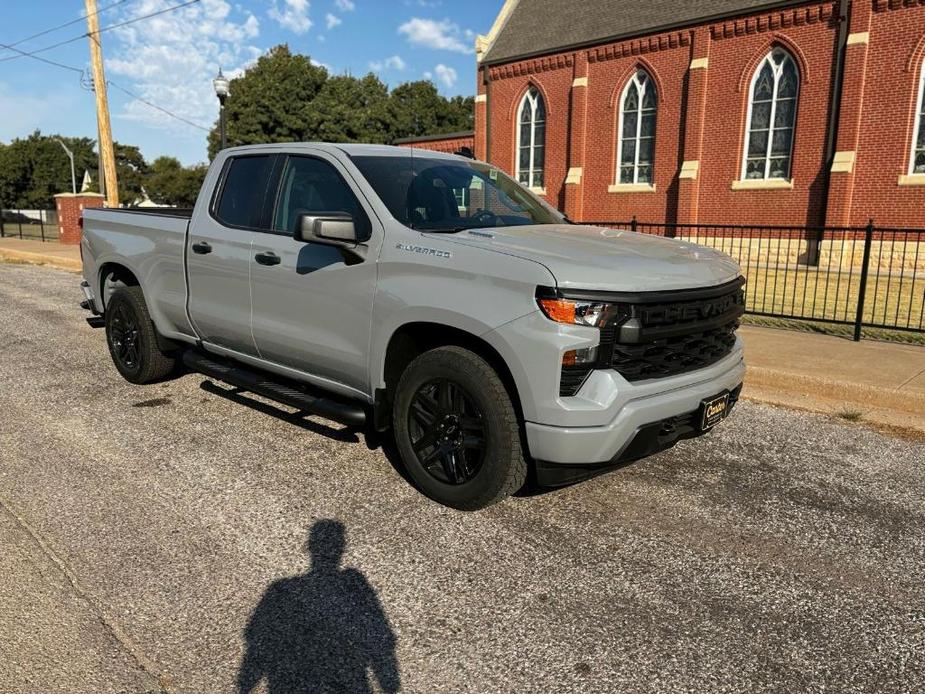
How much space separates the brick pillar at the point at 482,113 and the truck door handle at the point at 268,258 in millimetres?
23177

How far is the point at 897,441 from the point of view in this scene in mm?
5336

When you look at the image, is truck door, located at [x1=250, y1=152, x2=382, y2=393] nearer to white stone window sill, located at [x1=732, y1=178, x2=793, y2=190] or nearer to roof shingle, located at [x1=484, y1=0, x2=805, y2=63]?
white stone window sill, located at [x1=732, y1=178, x2=793, y2=190]

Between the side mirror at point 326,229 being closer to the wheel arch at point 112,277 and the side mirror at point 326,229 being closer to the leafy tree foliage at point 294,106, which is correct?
the wheel arch at point 112,277

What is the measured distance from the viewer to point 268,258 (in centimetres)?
468

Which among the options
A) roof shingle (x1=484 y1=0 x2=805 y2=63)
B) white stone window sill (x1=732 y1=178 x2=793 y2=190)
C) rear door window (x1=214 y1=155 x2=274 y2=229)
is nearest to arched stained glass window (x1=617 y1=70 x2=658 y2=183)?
roof shingle (x1=484 y1=0 x2=805 y2=63)

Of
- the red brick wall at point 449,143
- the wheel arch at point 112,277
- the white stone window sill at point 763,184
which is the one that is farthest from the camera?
the red brick wall at point 449,143

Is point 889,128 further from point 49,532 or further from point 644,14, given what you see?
point 49,532

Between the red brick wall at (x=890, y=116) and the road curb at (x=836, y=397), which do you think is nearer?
the road curb at (x=836, y=397)

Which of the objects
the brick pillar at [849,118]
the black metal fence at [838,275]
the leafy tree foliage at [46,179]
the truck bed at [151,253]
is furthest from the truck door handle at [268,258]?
the leafy tree foliage at [46,179]

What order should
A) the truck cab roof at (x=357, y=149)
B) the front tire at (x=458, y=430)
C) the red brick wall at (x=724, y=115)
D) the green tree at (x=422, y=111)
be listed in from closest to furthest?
the front tire at (x=458, y=430) < the truck cab roof at (x=357, y=149) < the red brick wall at (x=724, y=115) < the green tree at (x=422, y=111)

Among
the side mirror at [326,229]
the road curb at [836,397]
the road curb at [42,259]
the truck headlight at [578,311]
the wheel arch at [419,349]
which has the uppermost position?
the side mirror at [326,229]

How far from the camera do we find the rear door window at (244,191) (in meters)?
5.00

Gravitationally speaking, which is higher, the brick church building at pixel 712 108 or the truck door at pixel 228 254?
the brick church building at pixel 712 108

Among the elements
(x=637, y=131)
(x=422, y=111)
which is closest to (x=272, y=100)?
(x=422, y=111)
